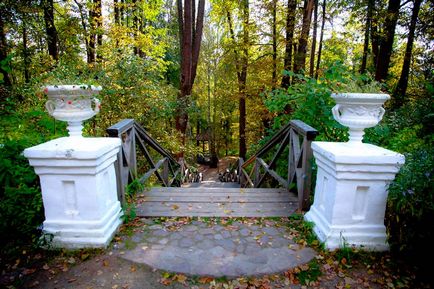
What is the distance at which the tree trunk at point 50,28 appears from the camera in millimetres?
7582

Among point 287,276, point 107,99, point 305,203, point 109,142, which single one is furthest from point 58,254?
point 107,99

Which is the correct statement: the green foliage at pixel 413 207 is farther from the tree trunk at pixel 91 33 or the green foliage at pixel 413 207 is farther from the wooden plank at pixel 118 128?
the tree trunk at pixel 91 33

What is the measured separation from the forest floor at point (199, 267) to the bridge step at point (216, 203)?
18.0 inches

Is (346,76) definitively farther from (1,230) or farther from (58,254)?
(1,230)

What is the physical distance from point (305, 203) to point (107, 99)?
4.50 m

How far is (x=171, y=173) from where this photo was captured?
7297 millimetres

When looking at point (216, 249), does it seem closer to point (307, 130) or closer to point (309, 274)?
point (309, 274)

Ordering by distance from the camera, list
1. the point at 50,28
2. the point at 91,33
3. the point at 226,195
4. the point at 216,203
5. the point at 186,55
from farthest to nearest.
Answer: the point at 91,33 < the point at 50,28 < the point at 186,55 < the point at 226,195 < the point at 216,203

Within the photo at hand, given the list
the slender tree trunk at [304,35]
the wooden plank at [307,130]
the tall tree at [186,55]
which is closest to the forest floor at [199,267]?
the wooden plank at [307,130]

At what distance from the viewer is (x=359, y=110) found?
228 centimetres

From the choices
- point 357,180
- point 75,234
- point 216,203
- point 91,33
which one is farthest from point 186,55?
point 357,180

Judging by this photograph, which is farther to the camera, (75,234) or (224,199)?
(224,199)

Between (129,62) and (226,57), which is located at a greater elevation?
(226,57)

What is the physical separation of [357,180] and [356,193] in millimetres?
124
